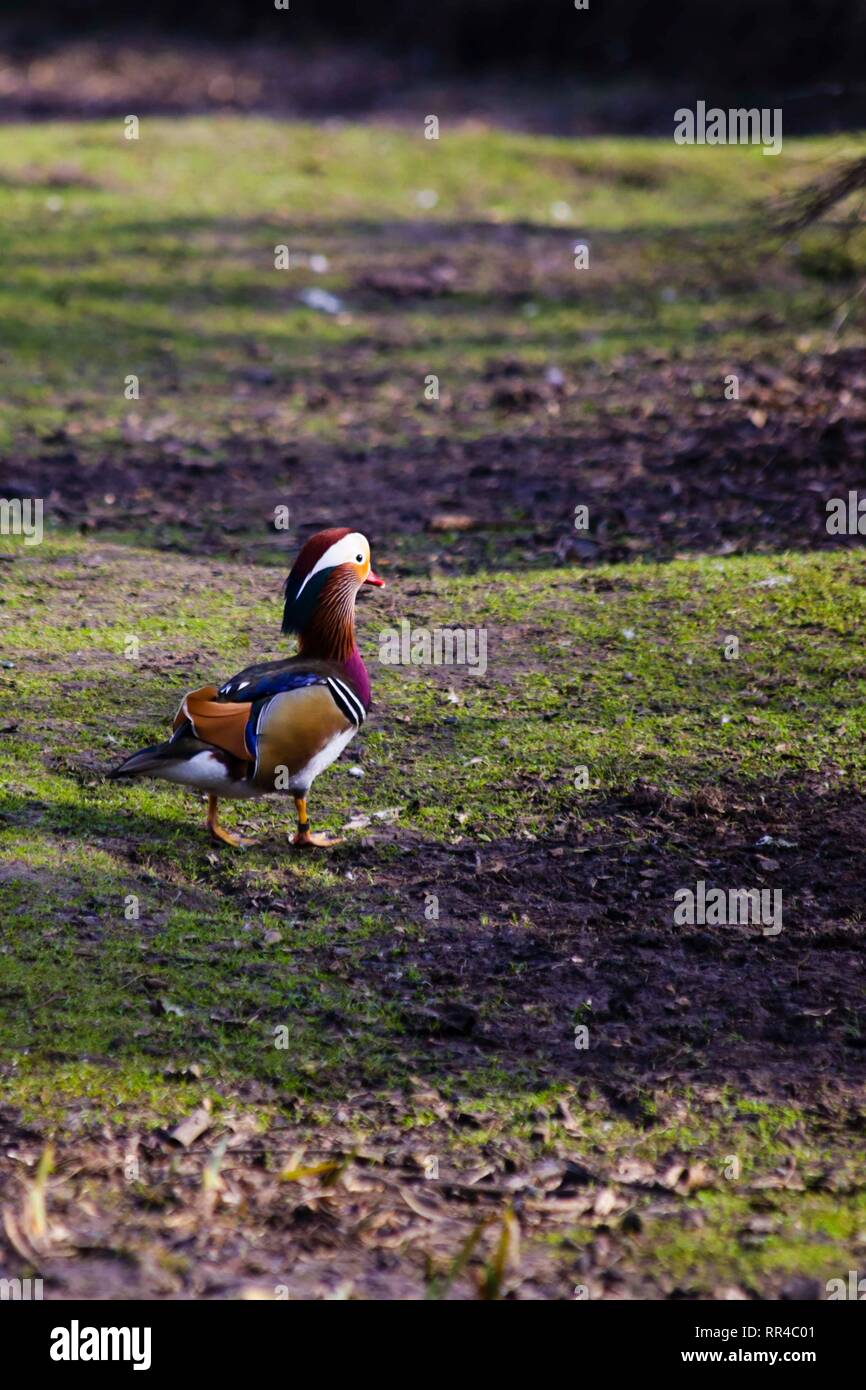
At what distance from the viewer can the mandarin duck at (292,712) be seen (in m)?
5.31

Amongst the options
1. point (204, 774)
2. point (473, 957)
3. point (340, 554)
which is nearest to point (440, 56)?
point (340, 554)

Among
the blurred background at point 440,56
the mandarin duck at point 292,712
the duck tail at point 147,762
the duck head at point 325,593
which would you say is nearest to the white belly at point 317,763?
the mandarin duck at point 292,712

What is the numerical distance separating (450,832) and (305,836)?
0.61m

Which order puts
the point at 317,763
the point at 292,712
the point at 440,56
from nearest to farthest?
1. the point at 292,712
2. the point at 317,763
3. the point at 440,56

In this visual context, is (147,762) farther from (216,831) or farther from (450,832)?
(450,832)

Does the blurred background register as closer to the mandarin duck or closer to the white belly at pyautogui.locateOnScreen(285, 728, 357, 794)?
the mandarin duck

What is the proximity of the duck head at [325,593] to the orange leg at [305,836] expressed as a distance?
22.1 inches

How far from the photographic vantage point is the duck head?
18.4ft

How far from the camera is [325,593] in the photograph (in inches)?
222

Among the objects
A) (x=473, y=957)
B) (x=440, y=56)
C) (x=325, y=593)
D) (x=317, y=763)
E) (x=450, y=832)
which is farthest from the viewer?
(x=440, y=56)

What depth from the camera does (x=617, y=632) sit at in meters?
7.50

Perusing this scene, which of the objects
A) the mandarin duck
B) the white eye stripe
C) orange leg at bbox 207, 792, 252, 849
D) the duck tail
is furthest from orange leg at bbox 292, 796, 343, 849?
the white eye stripe

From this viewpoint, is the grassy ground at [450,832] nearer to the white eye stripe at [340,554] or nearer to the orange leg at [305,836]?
the orange leg at [305,836]

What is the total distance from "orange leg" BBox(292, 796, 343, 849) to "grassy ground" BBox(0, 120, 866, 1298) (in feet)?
0.24
